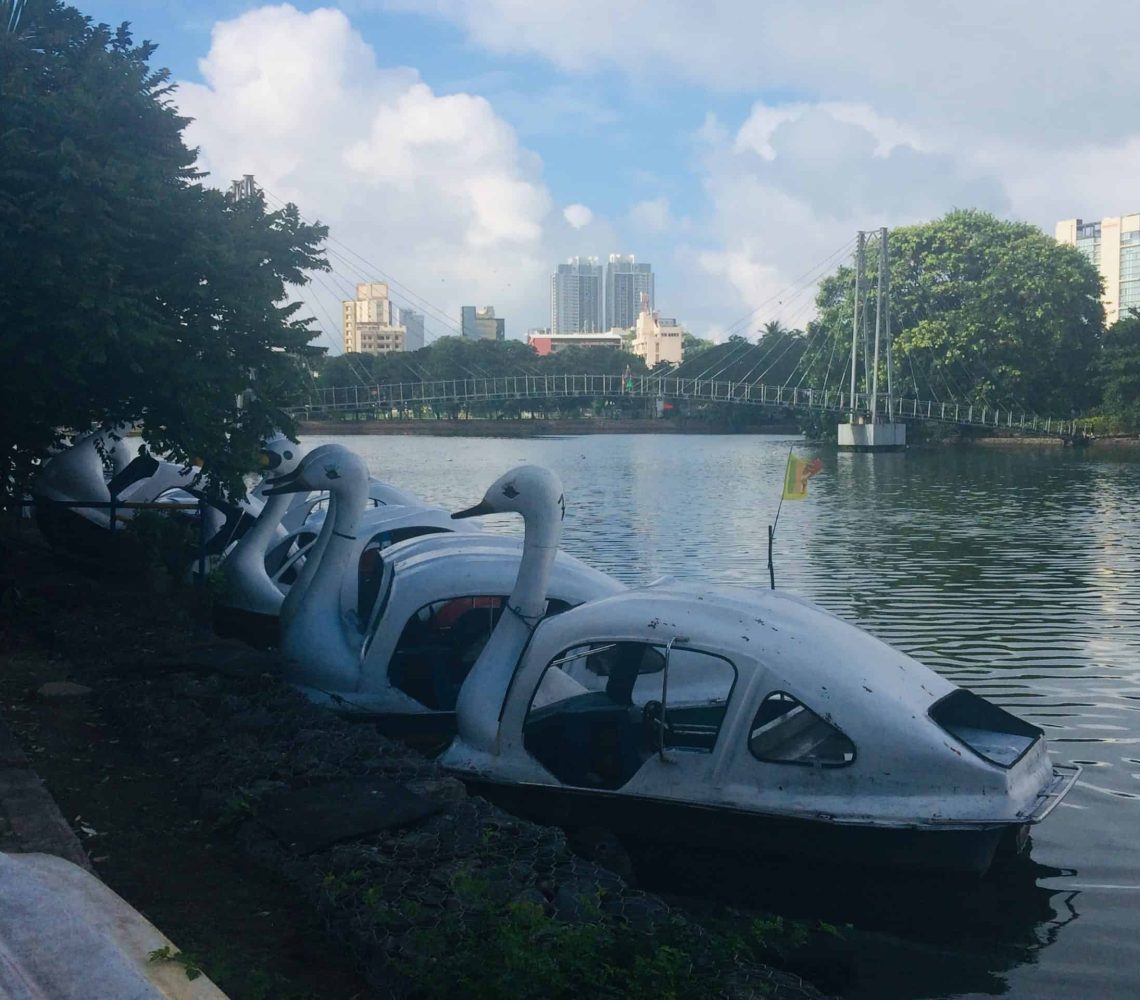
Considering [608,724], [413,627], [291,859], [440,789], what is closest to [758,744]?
[608,724]

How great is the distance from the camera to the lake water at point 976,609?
6785mm

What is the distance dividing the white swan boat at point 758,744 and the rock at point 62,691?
120 inches

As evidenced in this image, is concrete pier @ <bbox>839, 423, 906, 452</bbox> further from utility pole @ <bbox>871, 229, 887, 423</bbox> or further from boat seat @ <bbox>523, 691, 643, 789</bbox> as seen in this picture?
boat seat @ <bbox>523, 691, 643, 789</bbox>

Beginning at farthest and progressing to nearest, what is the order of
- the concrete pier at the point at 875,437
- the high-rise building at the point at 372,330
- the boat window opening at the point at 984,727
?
1. the high-rise building at the point at 372,330
2. the concrete pier at the point at 875,437
3. the boat window opening at the point at 984,727

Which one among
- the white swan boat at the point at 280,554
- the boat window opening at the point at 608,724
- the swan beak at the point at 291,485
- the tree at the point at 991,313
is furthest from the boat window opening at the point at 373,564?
the tree at the point at 991,313

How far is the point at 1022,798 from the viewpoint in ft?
22.6

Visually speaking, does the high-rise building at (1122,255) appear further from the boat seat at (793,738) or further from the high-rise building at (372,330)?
the boat seat at (793,738)

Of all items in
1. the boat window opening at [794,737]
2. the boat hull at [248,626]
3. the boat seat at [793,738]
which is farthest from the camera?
the boat hull at [248,626]

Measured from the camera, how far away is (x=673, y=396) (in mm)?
84750

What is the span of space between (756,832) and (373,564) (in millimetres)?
6559

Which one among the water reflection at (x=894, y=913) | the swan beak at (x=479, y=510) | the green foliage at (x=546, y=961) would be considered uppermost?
the swan beak at (x=479, y=510)

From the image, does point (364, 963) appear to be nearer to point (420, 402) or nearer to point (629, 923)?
point (629, 923)

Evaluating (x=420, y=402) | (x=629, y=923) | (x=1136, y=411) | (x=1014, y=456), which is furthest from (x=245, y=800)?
(x=420, y=402)

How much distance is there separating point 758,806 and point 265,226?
7.72m
